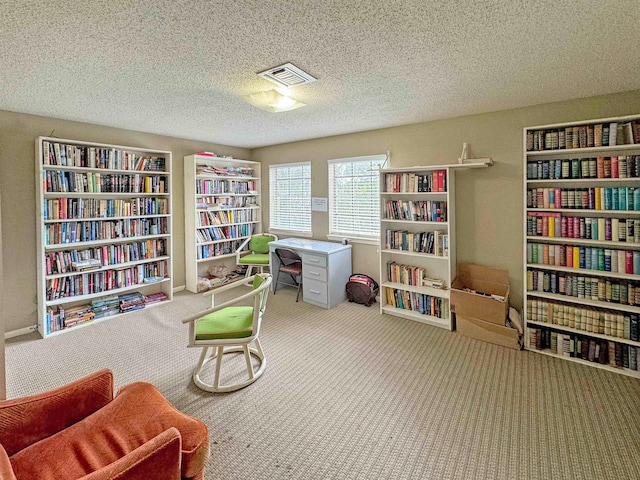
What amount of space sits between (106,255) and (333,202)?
10.1ft

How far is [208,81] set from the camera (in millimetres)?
2467

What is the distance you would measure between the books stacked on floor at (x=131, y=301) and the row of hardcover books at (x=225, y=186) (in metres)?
1.68

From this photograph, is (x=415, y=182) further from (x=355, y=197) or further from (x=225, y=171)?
(x=225, y=171)

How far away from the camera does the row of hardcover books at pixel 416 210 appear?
11.6 ft

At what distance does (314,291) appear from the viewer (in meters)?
4.27

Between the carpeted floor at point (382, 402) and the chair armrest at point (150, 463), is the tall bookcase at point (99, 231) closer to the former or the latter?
the carpeted floor at point (382, 402)

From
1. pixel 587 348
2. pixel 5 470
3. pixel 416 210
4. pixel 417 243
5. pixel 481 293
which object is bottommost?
pixel 587 348

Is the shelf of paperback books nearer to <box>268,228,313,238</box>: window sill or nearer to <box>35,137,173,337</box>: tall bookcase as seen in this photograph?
<box>268,228,313,238</box>: window sill

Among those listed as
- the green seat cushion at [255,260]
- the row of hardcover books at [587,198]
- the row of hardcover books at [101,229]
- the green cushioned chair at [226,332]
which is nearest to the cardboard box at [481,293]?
the row of hardcover books at [587,198]

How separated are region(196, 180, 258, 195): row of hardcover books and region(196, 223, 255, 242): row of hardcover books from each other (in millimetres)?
579

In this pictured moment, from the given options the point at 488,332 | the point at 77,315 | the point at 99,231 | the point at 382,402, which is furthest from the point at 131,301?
the point at 488,332

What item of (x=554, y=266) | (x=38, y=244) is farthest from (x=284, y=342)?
(x=38, y=244)

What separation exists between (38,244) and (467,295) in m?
4.58

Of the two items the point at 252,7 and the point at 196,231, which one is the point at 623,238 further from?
the point at 196,231
